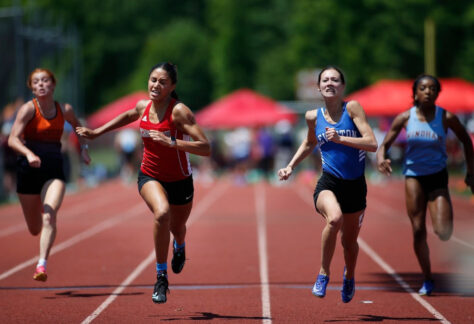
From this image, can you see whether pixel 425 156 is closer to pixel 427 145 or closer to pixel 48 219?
pixel 427 145

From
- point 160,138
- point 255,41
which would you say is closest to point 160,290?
point 160,138

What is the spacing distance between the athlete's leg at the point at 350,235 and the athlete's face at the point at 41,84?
10.1 ft

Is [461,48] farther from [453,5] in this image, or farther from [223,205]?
[223,205]

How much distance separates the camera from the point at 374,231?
1394cm

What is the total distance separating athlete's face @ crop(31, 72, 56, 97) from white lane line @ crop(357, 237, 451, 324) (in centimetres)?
385

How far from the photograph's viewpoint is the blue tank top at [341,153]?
687 centimetres

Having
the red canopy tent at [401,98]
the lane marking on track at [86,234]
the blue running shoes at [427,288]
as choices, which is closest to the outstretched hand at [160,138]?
the blue running shoes at [427,288]

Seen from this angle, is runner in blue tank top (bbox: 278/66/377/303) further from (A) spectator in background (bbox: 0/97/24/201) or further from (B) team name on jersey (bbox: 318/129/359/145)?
(A) spectator in background (bbox: 0/97/24/201)

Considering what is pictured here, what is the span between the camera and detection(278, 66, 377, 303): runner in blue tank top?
6789mm

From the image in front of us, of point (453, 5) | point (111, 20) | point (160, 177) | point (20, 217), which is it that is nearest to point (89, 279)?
point (160, 177)

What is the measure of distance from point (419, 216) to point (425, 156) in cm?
55

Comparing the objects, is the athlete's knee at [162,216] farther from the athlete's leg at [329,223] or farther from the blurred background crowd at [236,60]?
the blurred background crowd at [236,60]

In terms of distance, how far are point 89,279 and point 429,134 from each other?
376 centimetres

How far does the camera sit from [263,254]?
36.7ft
